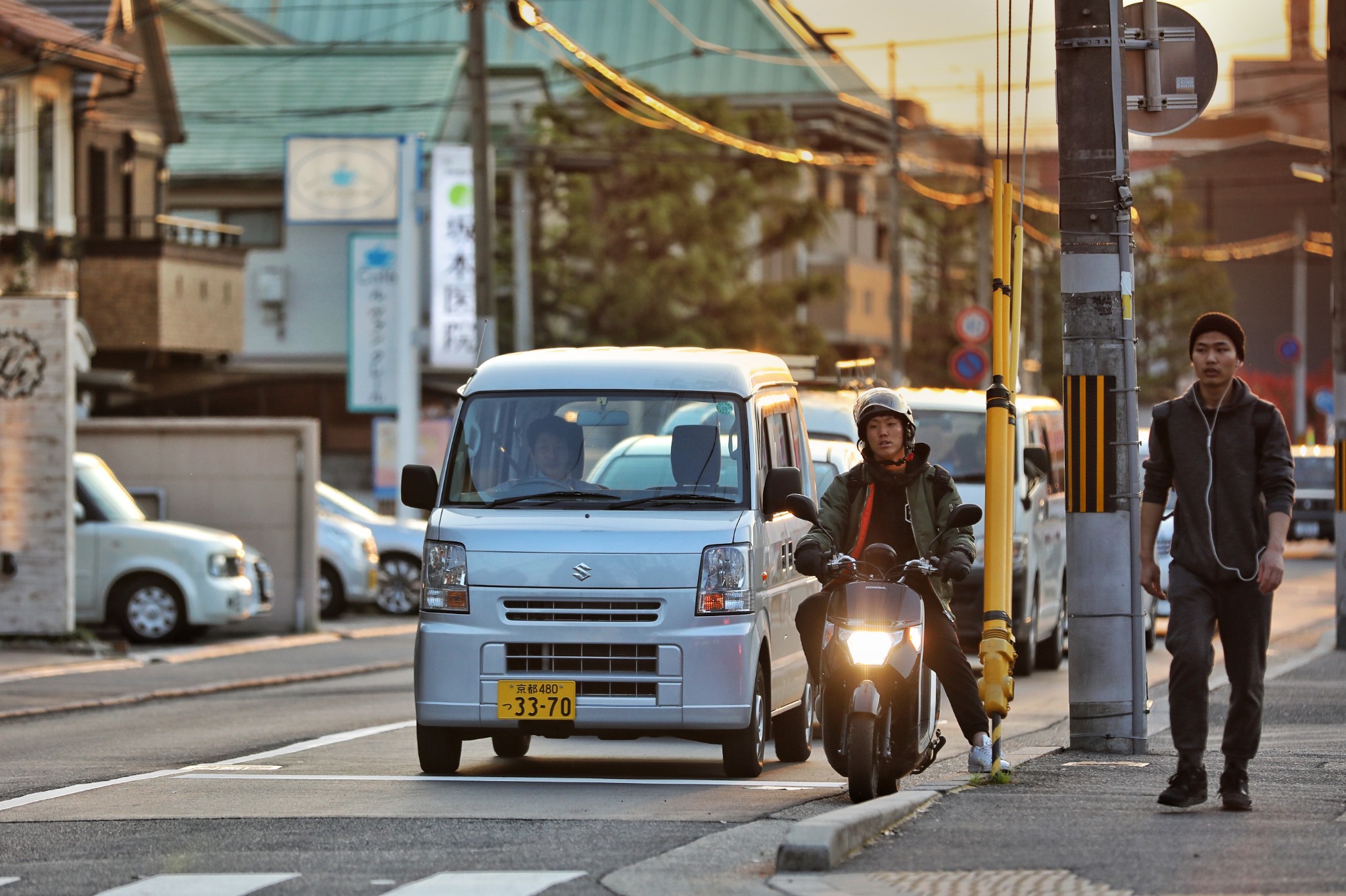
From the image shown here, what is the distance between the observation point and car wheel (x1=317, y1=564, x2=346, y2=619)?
90.6 ft

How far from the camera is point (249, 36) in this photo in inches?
2213

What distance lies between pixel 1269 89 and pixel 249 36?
65.6 meters

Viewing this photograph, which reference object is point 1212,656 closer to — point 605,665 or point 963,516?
point 963,516

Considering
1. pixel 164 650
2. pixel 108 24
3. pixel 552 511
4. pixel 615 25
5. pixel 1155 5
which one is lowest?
Answer: pixel 164 650

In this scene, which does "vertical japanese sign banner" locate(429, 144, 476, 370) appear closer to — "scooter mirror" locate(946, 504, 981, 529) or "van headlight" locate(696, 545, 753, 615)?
"van headlight" locate(696, 545, 753, 615)

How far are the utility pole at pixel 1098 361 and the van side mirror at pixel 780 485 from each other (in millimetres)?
1340

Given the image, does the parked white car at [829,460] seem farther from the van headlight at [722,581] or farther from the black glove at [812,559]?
the black glove at [812,559]

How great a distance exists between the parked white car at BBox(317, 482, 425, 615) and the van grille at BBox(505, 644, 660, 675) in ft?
58.3

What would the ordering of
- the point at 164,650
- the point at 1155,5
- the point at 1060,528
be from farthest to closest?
1. the point at 164,650
2. the point at 1060,528
3. the point at 1155,5

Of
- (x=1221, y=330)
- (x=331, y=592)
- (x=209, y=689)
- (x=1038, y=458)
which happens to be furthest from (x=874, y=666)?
(x=331, y=592)

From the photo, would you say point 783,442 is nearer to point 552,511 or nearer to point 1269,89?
point 552,511

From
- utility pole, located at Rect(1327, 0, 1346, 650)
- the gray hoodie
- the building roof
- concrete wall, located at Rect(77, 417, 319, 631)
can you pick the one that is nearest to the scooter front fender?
the gray hoodie

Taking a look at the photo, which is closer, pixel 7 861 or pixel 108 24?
pixel 7 861

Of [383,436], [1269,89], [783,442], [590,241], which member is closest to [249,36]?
[590,241]
